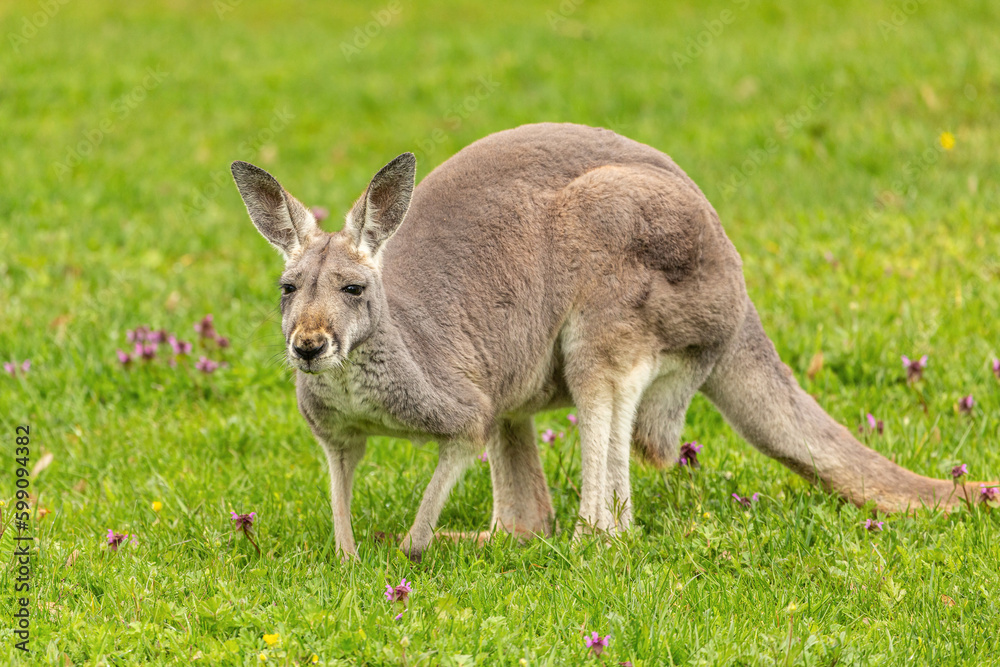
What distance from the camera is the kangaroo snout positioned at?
3.42 metres

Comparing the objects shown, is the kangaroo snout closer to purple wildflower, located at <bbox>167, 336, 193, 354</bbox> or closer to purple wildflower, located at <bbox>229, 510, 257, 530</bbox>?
purple wildflower, located at <bbox>229, 510, 257, 530</bbox>

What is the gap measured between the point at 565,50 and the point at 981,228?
17.0 ft

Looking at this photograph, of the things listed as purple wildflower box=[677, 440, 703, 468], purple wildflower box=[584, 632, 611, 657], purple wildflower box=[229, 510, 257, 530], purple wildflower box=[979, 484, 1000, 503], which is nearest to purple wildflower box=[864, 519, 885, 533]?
purple wildflower box=[979, 484, 1000, 503]

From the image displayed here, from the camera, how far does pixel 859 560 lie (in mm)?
3693

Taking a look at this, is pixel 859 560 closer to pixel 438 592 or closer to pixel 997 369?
pixel 438 592

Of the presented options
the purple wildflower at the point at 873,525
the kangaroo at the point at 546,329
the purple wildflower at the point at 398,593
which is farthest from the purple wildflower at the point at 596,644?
the purple wildflower at the point at 873,525

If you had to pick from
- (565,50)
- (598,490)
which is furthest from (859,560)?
(565,50)

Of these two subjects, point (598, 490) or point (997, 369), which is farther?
point (997, 369)

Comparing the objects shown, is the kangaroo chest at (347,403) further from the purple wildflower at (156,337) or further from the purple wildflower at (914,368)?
the purple wildflower at (914,368)

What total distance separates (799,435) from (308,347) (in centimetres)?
193

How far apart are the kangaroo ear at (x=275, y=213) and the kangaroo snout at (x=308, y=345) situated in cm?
52

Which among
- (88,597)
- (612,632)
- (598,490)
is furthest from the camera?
(598,490)

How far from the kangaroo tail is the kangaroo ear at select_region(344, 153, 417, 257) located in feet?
4.58

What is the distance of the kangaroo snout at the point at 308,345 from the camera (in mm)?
3420
